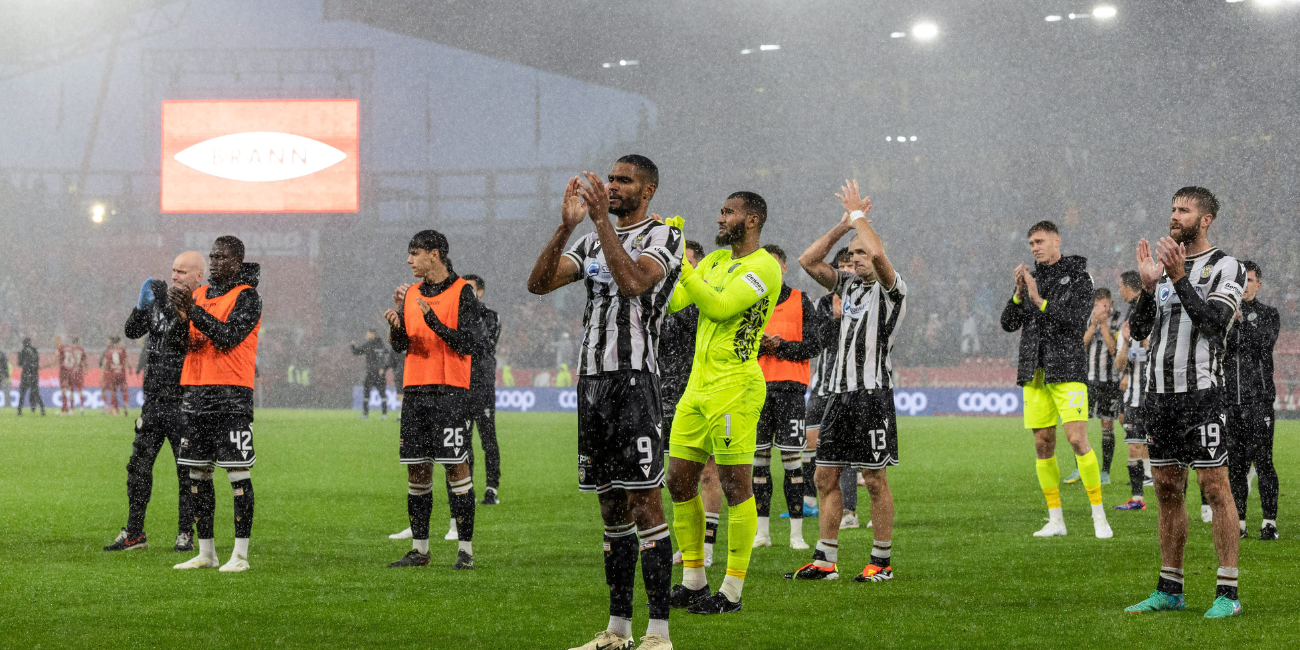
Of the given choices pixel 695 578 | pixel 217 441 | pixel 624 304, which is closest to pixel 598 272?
pixel 624 304

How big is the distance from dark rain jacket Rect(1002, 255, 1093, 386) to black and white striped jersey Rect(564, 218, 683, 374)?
461 centimetres

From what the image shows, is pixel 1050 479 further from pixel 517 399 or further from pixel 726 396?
pixel 517 399

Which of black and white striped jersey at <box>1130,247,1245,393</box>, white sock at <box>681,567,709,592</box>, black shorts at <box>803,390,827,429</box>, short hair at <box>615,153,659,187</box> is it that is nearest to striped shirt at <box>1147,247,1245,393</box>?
black and white striped jersey at <box>1130,247,1245,393</box>

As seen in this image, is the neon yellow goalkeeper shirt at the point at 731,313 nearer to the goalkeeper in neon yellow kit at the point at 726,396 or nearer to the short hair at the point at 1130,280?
the goalkeeper in neon yellow kit at the point at 726,396

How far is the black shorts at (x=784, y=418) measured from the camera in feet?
26.2

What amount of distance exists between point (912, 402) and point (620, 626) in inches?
1061

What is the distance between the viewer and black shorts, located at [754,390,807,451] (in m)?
7.99

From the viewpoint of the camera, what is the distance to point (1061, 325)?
28.4 ft

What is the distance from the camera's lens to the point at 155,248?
42.9 m

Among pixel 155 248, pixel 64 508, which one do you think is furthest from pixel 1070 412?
pixel 155 248

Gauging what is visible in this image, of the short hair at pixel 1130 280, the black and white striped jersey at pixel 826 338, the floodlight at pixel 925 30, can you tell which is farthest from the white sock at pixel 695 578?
the floodlight at pixel 925 30

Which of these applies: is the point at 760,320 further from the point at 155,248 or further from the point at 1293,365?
the point at 155,248

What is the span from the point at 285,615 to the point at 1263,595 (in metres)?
5.04

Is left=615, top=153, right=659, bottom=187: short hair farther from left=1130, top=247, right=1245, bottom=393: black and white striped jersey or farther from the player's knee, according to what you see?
the player's knee
